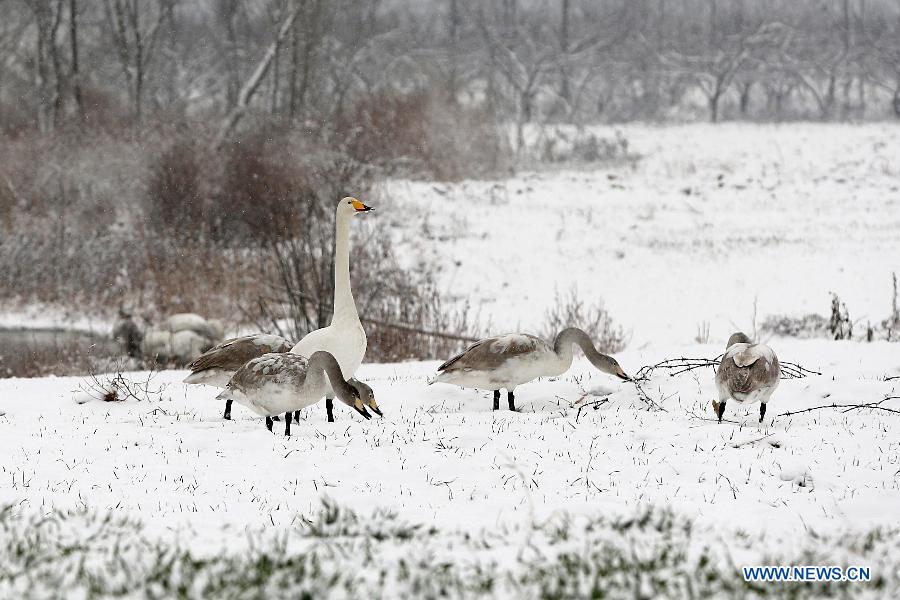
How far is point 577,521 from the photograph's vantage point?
4.82 m

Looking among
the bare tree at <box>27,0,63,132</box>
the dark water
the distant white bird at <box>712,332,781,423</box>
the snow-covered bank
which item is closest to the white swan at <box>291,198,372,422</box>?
the snow-covered bank

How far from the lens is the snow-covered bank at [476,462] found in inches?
198

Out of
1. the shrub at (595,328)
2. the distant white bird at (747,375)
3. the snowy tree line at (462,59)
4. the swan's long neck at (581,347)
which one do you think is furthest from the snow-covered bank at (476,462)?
the snowy tree line at (462,59)

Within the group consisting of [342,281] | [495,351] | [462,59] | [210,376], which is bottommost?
[210,376]

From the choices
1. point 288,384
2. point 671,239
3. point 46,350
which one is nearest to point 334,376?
→ point 288,384

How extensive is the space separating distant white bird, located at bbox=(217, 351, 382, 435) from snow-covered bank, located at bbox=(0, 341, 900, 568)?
25cm

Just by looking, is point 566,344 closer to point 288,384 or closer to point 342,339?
point 342,339

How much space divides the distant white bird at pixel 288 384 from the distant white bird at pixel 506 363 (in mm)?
1220

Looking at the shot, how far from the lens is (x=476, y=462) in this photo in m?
6.00

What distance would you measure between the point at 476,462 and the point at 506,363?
1996mm

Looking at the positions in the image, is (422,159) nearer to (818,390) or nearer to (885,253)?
(885,253)

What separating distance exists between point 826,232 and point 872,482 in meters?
22.5

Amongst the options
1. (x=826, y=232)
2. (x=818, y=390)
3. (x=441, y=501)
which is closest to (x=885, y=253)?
(x=826, y=232)

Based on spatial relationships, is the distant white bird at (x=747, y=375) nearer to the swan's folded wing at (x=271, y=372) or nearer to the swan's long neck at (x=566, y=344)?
the swan's long neck at (x=566, y=344)
